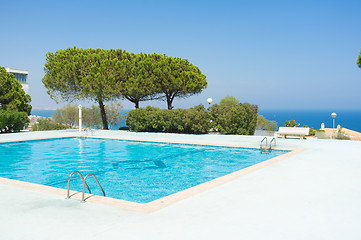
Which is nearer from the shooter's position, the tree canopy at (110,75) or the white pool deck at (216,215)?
the white pool deck at (216,215)

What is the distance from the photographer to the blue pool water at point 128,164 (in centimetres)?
851

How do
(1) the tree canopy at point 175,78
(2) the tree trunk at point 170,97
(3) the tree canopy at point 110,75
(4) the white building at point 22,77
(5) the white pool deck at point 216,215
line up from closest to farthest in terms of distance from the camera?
1. (5) the white pool deck at point 216,215
2. (3) the tree canopy at point 110,75
3. (1) the tree canopy at point 175,78
4. (2) the tree trunk at point 170,97
5. (4) the white building at point 22,77

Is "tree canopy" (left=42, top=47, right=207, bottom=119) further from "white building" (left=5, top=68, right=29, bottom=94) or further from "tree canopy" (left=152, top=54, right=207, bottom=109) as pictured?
"white building" (left=5, top=68, right=29, bottom=94)

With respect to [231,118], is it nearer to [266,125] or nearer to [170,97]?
[266,125]

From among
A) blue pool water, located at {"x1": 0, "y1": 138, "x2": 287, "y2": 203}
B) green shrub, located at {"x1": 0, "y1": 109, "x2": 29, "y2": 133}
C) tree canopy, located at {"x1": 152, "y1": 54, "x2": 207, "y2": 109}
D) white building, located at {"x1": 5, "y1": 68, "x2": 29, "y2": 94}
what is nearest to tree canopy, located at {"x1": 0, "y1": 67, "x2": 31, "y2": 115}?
green shrub, located at {"x1": 0, "y1": 109, "x2": 29, "y2": 133}

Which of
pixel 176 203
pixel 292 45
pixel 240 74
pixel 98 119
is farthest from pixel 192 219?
pixel 292 45

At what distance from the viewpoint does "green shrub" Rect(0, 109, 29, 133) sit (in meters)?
20.5

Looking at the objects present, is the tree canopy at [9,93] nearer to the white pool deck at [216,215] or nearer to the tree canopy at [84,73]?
the tree canopy at [84,73]

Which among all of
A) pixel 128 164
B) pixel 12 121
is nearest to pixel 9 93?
pixel 12 121

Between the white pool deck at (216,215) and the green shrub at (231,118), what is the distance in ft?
40.7

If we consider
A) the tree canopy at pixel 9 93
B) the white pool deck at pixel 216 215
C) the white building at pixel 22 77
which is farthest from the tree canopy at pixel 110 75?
the white building at pixel 22 77

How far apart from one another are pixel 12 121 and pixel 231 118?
14.1 metres

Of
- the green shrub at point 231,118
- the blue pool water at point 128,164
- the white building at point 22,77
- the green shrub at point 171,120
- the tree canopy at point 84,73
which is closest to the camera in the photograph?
the blue pool water at point 128,164

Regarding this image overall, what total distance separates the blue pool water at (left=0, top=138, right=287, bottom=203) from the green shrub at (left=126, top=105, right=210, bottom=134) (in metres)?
3.88
